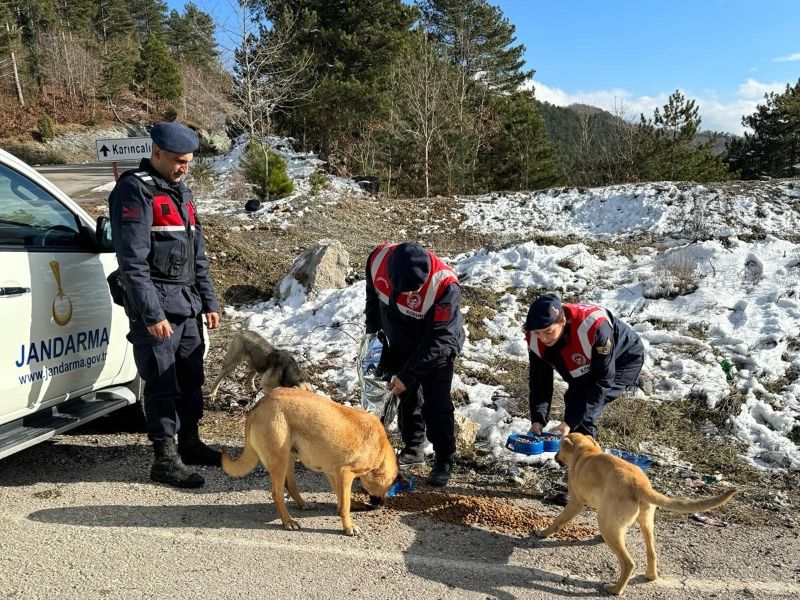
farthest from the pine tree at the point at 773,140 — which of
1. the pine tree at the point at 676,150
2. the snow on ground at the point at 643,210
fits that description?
Answer: the snow on ground at the point at 643,210

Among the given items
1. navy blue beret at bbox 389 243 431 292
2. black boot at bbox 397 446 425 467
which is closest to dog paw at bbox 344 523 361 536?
black boot at bbox 397 446 425 467

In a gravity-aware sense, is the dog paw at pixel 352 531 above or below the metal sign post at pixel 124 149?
below

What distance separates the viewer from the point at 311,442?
3314mm

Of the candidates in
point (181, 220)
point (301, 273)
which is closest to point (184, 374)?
point (181, 220)

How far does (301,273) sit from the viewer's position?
29.9ft

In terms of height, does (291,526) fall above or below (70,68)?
below

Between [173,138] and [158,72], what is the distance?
41049mm

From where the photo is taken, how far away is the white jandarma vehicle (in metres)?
3.34

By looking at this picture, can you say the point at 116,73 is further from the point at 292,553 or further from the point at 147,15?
the point at 292,553

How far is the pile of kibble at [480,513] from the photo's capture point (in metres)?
3.61

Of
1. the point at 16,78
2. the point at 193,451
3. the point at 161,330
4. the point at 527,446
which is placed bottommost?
the point at 193,451

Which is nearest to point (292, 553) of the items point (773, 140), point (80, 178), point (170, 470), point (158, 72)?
point (170, 470)

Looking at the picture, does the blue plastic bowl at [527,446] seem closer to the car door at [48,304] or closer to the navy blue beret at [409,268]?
the navy blue beret at [409,268]

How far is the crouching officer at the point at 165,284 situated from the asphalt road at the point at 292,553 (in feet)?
1.56
